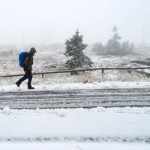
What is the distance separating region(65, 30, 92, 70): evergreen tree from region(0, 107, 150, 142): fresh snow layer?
59.9ft

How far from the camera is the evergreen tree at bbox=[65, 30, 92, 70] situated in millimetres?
25016

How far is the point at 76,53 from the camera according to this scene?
82.7 feet

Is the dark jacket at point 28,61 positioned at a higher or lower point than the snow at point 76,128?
higher

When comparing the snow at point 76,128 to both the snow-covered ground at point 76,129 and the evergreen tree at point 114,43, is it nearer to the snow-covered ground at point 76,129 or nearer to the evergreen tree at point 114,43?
Answer: the snow-covered ground at point 76,129

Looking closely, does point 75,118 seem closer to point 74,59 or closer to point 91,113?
point 91,113

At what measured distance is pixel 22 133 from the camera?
17.8 ft

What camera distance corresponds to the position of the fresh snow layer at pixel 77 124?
206 inches

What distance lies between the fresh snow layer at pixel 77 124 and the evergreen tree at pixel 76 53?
718 inches
